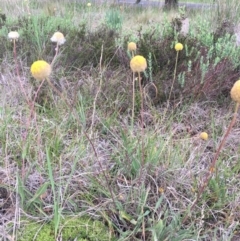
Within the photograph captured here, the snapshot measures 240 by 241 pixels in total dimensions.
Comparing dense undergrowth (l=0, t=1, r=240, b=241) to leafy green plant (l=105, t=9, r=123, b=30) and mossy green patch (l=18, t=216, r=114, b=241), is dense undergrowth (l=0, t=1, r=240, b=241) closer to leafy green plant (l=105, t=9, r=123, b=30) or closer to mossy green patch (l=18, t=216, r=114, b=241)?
mossy green patch (l=18, t=216, r=114, b=241)

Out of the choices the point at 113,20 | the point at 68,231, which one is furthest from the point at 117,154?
the point at 113,20

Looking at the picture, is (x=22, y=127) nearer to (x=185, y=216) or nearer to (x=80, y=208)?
(x=80, y=208)

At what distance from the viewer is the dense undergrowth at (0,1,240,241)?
4.57ft

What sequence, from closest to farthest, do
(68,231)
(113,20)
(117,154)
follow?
(68,231), (117,154), (113,20)

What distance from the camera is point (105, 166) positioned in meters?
1.68

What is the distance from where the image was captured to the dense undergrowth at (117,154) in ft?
4.57

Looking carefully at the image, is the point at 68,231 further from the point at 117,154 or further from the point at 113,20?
the point at 113,20

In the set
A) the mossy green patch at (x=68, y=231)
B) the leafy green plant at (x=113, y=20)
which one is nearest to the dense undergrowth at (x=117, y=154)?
the mossy green patch at (x=68, y=231)

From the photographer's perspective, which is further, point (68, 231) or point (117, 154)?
point (117, 154)

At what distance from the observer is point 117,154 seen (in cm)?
177

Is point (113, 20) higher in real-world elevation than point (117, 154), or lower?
higher

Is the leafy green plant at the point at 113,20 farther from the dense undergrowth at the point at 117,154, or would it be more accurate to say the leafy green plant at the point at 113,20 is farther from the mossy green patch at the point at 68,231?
the mossy green patch at the point at 68,231

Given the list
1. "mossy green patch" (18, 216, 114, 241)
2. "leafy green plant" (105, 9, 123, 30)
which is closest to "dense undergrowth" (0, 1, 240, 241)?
"mossy green patch" (18, 216, 114, 241)

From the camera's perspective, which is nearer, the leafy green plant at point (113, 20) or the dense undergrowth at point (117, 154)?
the dense undergrowth at point (117, 154)
